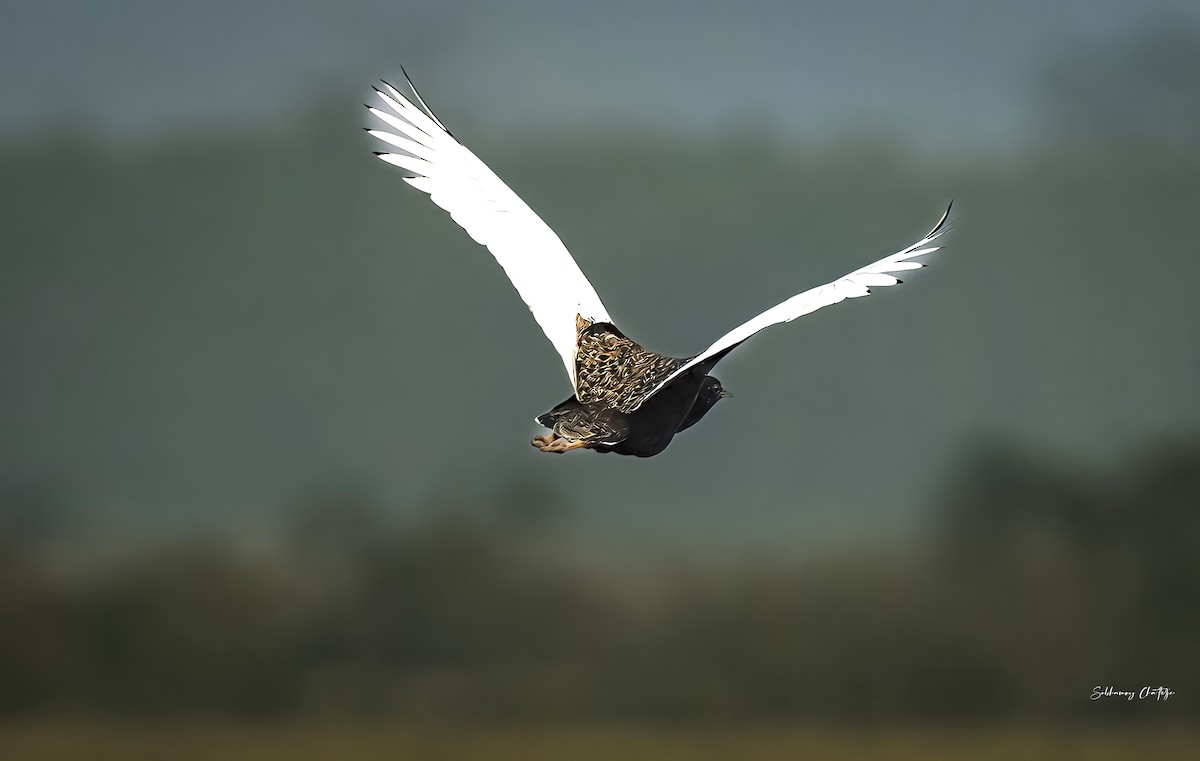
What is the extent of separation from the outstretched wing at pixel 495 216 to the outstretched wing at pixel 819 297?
548 millimetres

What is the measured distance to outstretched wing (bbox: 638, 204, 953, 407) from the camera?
68.9 inches

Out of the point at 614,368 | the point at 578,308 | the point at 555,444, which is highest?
the point at 578,308

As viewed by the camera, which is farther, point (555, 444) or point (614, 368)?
point (614, 368)

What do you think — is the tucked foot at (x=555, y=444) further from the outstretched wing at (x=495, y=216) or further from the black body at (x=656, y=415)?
the outstretched wing at (x=495, y=216)

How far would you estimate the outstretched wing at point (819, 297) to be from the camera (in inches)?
68.9

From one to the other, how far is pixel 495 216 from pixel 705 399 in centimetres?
65

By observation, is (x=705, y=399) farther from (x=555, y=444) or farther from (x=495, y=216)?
(x=495, y=216)

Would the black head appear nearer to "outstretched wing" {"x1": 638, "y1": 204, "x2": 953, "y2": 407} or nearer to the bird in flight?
the bird in flight

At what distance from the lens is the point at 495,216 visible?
251 centimetres

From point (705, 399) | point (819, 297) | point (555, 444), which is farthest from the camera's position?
point (705, 399)

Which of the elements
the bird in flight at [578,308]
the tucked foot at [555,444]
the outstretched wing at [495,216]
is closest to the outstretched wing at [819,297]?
the bird in flight at [578,308]

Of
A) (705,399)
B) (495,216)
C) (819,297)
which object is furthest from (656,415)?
(495,216)

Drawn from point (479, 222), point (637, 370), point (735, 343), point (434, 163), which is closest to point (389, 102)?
point (434, 163)

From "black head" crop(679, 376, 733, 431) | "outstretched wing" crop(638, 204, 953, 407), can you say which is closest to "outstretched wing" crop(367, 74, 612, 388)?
"black head" crop(679, 376, 733, 431)
